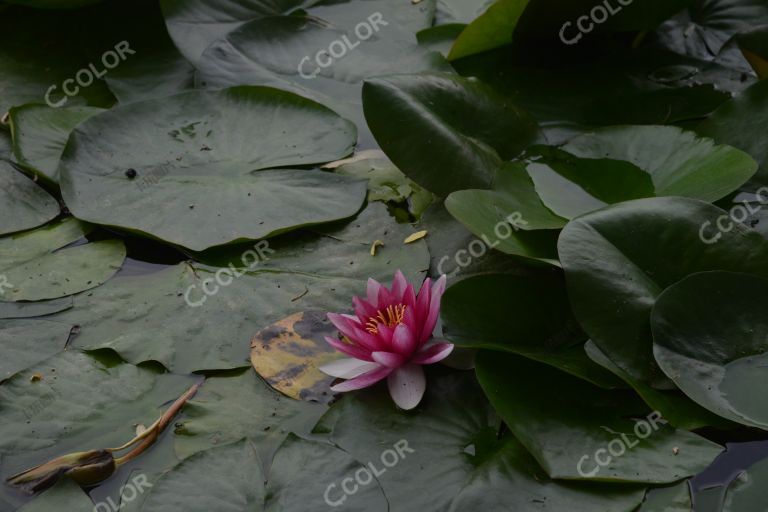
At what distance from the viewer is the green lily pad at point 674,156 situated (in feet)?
6.25

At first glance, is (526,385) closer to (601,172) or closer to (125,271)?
(601,172)

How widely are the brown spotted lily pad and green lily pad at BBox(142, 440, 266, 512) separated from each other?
19 cm

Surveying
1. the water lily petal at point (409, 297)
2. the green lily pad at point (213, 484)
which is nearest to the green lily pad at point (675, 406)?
the water lily petal at point (409, 297)

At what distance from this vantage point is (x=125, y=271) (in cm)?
212

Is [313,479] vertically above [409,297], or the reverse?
[409,297]

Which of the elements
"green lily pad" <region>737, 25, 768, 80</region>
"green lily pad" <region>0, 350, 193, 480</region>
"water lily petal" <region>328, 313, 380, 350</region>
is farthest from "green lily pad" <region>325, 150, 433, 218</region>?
"green lily pad" <region>737, 25, 768, 80</region>

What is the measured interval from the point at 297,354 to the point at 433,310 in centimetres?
32

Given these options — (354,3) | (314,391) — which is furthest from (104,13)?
(314,391)

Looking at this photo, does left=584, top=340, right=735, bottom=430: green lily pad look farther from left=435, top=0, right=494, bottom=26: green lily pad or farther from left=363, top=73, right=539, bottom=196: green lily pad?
left=435, top=0, right=494, bottom=26: green lily pad

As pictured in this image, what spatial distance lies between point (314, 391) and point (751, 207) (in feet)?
3.69

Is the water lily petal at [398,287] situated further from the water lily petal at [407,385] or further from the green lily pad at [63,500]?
the green lily pad at [63,500]

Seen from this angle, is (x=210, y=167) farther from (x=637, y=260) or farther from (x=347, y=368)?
(x=637, y=260)

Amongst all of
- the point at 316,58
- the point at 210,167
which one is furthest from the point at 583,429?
the point at 316,58

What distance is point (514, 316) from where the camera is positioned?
1.80m
